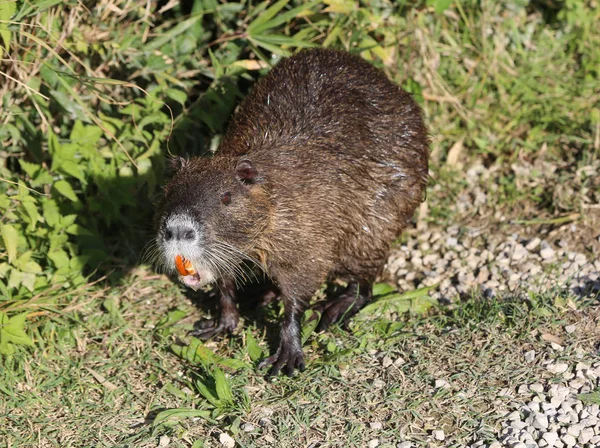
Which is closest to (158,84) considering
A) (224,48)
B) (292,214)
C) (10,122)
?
(224,48)

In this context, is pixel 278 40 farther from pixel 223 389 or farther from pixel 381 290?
pixel 223 389

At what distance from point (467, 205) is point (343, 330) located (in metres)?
1.46

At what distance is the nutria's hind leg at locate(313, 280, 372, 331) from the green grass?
13 centimetres

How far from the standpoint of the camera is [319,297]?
15.2 ft

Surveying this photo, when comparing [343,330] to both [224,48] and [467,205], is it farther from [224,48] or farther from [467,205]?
[224,48]

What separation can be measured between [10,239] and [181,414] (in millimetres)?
1278

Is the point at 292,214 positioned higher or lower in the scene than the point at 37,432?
higher

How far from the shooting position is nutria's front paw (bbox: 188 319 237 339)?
14.1ft

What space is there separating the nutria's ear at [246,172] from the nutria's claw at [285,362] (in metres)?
0.86

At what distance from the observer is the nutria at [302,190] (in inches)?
143

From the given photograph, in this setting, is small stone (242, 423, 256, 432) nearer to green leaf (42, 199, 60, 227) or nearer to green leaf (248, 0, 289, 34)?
green leaf (42, 199, 60, 227)

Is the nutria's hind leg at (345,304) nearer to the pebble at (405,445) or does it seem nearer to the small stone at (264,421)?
the small stone at (264,421)

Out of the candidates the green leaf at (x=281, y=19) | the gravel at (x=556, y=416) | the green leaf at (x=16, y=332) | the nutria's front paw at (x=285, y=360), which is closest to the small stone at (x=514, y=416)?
the gravel at (x=556, y=416)

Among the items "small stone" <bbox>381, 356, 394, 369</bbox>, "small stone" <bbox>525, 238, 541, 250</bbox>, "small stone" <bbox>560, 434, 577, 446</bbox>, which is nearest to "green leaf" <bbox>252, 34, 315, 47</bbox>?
"small stone" <bbox>525, 238, 541, 250</bbox>
